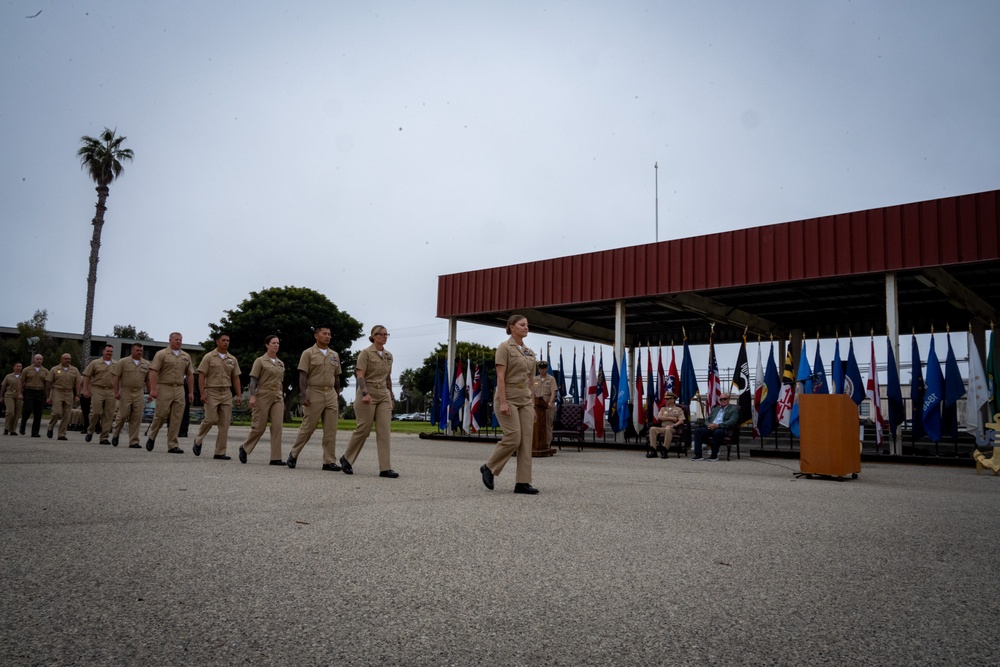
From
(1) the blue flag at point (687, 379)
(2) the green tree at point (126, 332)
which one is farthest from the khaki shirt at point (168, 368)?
(2) the green tree at point (126, 332)

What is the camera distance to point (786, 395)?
15.2 metres

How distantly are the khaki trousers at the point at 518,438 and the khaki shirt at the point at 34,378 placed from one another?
43.0 feet

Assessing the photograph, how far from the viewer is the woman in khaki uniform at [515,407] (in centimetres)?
670

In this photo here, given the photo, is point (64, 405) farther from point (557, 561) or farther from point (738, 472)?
point (557, 561)

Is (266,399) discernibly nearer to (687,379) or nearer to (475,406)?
(687,379)

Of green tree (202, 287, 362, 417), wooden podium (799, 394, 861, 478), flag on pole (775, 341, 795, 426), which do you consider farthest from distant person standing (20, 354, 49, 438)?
green tree (202, 287, 362, 417)

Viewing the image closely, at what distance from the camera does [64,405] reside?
14.9 meters

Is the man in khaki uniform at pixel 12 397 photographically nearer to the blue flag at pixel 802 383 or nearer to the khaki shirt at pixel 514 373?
the khaki shirt at pixel 514 373

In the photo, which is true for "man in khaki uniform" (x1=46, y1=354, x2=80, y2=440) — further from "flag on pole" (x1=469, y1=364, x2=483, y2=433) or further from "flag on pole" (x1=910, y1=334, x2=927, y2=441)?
"flag on pole" (x1=910, y1=334, x2=927, y2=441)

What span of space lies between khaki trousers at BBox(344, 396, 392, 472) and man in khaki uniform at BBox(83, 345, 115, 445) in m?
7.43

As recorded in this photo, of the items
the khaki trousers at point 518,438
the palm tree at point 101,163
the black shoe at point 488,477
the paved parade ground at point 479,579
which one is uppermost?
the palm tree at point 101,163

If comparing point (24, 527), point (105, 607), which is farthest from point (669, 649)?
point (24, 527)

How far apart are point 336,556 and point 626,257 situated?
612 inches

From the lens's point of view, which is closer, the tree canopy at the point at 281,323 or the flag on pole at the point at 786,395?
the flag on pole at the point at 786,395
